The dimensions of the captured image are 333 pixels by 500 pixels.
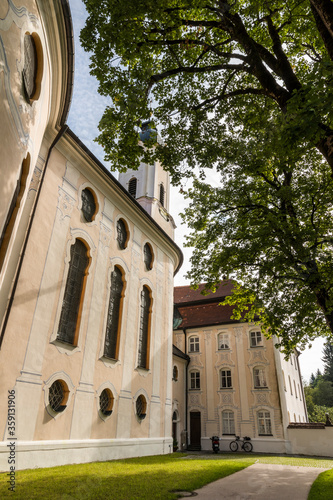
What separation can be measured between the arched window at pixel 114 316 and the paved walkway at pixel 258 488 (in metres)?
6.20

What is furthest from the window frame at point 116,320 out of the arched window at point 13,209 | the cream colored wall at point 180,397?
the cream colored wall at point 180,397

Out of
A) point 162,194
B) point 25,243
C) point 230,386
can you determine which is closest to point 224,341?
point 230,386

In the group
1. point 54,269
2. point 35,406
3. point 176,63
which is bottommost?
point 35,406

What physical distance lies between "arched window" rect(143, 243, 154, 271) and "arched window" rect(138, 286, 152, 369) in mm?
1309

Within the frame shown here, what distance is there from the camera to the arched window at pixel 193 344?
29219 mm

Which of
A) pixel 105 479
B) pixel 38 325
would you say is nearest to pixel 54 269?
pixel 38 325

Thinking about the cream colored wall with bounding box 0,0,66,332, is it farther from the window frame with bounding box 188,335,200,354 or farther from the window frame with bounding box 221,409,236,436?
the window frame with bounding box 188,335,200,354

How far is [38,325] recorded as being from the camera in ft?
32.4

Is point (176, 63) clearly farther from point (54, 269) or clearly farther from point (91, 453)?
point (91, 453)

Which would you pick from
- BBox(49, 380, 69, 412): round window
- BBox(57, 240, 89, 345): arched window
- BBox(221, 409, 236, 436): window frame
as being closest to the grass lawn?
BBox(49, 380, 69, 412): round window

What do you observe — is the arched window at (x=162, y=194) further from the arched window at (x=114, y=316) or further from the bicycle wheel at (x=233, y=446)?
the bicycle wheel at (x=233, y=446)

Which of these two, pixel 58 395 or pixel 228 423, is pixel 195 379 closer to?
pixel 228 423

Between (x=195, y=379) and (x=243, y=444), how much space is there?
5985mm

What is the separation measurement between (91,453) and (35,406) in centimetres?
316
